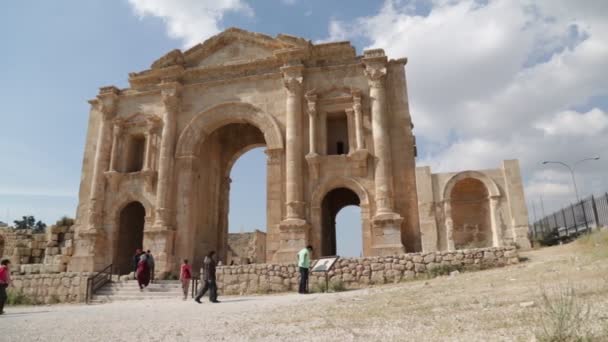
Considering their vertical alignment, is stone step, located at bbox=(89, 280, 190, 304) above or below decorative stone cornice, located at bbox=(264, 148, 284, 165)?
below

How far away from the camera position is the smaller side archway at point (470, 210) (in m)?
20.7

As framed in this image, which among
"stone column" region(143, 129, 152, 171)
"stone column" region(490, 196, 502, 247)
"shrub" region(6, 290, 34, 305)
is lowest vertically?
"shrub" region(6, 290, 34, 305)

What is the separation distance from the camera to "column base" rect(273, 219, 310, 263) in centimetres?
1559

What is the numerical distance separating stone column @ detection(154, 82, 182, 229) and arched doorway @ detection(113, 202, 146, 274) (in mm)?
2785

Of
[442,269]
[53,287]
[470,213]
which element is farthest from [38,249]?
[470,213]

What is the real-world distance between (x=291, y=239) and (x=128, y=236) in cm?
900

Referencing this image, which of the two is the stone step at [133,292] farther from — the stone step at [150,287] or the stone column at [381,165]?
the stone column at [381,165]

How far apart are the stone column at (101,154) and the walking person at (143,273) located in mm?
4908

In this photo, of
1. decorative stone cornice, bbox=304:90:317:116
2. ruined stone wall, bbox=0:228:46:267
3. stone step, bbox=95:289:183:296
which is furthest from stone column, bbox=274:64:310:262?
ruined stone wall, bbox=0:228:46:267

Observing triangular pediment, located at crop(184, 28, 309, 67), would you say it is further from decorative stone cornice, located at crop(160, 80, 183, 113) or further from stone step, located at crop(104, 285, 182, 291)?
stone step, located at crop(104, 285, 182, 291)

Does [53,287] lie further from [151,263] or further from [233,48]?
[233,48]

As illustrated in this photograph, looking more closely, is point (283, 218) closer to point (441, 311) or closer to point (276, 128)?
point (276, 128)

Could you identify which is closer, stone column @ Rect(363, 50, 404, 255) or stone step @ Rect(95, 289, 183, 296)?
stone step @ Rect(95, 289, 183, 296)

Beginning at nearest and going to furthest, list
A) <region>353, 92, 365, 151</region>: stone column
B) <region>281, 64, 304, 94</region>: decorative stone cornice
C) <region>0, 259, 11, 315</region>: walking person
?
<region>0, 259, 11, 315</region>: walking person < <region>353, 92, 365, 151</region>: stone column < <region>281, 64, 304, 94</region>: decorative stone cornice
